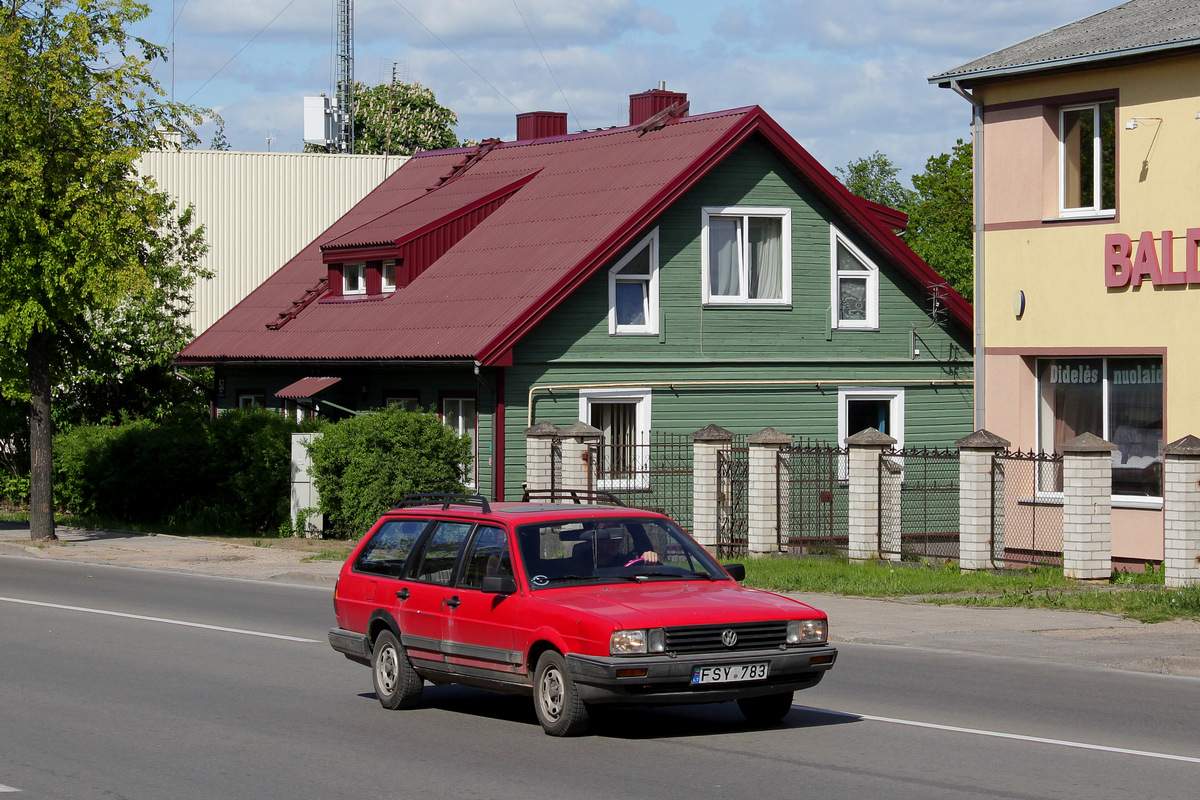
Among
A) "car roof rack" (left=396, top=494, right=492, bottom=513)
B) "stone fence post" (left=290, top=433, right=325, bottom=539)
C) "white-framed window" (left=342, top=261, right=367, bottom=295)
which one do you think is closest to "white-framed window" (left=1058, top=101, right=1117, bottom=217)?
"car roof rack" (left=396, top=494, right=492, bottom=513)

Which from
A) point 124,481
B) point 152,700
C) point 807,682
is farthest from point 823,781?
point 124,481

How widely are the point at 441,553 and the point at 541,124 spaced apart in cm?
2692

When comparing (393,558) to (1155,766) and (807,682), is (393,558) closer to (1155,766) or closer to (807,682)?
(807,682)

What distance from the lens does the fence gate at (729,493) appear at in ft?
74.3

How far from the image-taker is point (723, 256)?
28.8 meters

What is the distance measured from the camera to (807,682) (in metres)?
9.37

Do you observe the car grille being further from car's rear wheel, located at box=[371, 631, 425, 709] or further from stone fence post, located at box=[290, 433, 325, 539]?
stone fence post, located at box=[290, 433, 325, 539]

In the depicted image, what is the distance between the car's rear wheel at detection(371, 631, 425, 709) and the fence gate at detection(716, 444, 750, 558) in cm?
1206

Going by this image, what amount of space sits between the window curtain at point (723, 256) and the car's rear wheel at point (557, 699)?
64.1 ft

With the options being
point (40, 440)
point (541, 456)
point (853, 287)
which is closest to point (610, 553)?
point (541, 456)

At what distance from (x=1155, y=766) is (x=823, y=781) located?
6.31ft

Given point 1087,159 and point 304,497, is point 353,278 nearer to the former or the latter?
point 304,497

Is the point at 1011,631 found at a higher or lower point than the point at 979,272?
lower

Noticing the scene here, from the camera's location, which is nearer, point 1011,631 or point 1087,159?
point 1011,631
